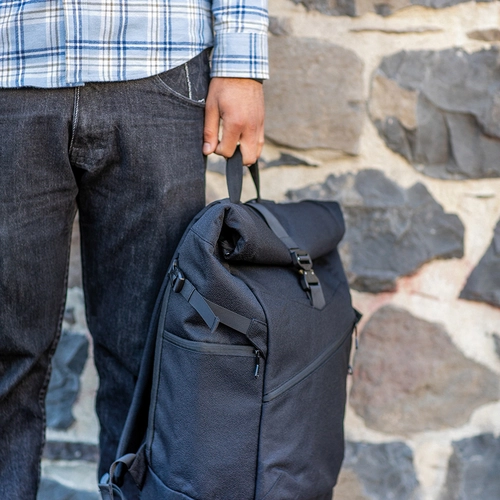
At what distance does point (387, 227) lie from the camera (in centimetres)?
118

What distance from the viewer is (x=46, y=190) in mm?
831

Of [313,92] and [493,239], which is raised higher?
[313,92]

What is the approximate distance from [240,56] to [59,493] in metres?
1.09

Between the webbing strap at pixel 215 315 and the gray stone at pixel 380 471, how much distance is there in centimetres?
62

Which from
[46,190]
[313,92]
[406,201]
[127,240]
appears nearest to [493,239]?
[406,201]

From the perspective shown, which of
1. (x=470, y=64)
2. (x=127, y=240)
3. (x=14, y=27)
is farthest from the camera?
(x=470, y=64)

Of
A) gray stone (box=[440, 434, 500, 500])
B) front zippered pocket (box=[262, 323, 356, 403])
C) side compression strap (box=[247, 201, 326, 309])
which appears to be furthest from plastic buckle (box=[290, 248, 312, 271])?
gray stone (box=[440, 434, 500, 500])

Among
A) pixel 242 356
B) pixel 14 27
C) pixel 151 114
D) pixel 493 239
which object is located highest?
pixel 14 27

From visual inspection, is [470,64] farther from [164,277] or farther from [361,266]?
[164,277]

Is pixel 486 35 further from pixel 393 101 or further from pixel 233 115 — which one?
pixel 233 115

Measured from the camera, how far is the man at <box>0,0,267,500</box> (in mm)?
793

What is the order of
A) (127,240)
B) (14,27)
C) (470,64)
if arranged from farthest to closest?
(470,64) → (127,240) → (14,27)

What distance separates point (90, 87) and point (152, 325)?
0.36m

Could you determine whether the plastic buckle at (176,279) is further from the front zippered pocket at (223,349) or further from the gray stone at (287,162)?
the gray stone at (287,162)
